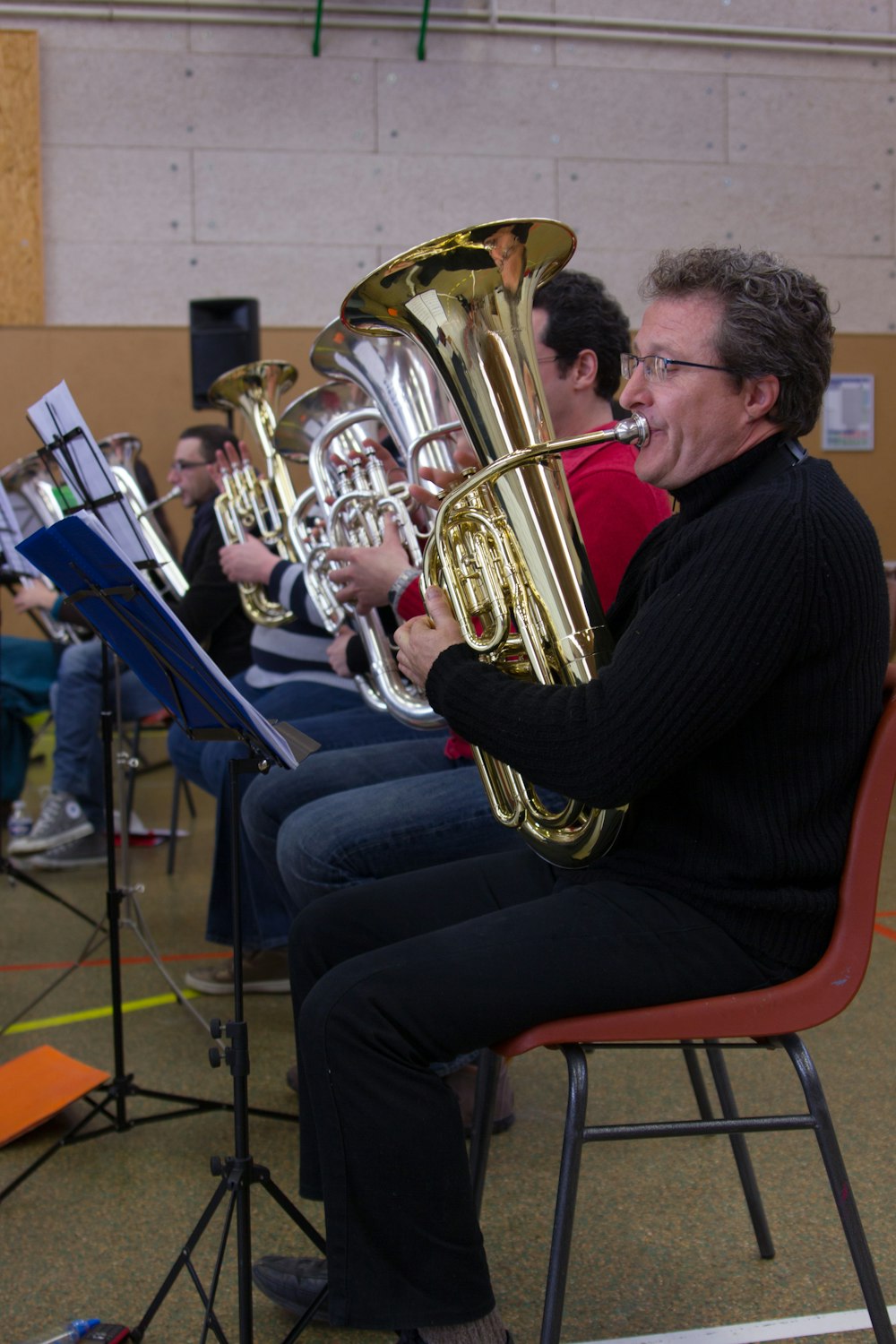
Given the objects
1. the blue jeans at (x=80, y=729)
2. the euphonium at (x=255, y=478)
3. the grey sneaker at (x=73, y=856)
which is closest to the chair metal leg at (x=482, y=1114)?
the euphonium at (x=255, y=478)

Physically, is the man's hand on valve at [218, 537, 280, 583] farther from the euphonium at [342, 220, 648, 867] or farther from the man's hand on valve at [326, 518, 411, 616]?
the euphonium at [342, 220, 648, 867]

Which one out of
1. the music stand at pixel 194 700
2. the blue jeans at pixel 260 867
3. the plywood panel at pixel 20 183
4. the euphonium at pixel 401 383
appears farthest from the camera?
the plywood panel at pixel 20 183

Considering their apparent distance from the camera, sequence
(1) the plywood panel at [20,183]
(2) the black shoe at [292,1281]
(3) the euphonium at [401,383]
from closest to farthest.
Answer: (2) the black shoe at [292,1281] → (3) the euphonium at [401,383] → (1) the plywood panel at [20,183]

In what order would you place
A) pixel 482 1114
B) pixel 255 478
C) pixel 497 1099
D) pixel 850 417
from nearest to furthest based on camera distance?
1. pixel 482 1114
2. pixel 497 1099
3. pixel 255 478
4. pixel 850 417

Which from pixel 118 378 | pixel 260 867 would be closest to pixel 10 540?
pixel 260 867

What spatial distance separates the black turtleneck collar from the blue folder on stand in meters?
0.52

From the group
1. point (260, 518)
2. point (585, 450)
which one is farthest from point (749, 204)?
point (585, 450)

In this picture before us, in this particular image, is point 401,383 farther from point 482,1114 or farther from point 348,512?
point 482,1114

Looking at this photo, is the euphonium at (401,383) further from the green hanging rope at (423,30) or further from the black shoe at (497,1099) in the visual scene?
the green hanging rope at (423,30)

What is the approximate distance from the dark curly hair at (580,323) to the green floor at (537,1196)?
Answer: 127 centimetres

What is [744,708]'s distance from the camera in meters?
1.22

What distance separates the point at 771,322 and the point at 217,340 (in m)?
4.59

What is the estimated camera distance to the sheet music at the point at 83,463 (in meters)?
1.94

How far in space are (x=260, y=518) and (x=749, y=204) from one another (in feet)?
13.9
